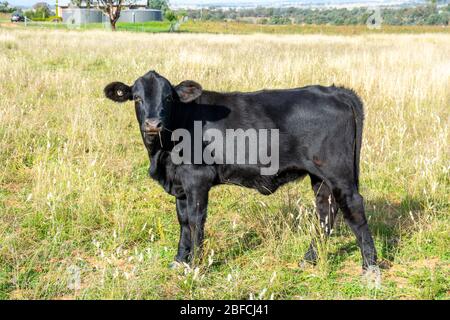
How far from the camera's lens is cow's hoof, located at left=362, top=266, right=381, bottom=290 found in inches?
145

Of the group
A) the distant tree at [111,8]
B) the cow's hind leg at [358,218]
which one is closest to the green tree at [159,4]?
the distant tree at [111,8]

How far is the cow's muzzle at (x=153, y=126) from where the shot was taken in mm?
3695

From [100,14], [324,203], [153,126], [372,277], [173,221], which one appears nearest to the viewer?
[153,126]

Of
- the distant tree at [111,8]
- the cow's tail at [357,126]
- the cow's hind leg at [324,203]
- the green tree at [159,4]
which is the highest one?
the green tree at [159,4]

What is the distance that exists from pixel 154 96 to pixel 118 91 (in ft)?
1.39

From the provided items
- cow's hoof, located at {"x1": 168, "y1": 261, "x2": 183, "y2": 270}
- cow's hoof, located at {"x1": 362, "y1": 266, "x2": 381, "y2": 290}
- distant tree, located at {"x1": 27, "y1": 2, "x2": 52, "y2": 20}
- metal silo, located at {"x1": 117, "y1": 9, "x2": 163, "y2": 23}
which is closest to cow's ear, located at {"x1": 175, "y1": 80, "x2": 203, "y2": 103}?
cow's hoof, located at {"x1": 168, "y1": 261, "x2": 183, "y2": 270}

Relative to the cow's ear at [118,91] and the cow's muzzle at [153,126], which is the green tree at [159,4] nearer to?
the cow's ear at [118,91]

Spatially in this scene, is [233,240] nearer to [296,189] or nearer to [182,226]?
[182,226]

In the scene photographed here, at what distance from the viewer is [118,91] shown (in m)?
4.20

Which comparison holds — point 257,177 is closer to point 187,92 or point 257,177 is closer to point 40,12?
point 187,92

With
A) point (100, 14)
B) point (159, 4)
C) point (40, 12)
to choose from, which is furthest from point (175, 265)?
point (159, 4)

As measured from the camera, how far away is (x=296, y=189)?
5.71 metres

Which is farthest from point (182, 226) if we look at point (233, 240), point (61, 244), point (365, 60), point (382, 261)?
point (365, 60)

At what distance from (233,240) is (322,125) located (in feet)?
4.34
